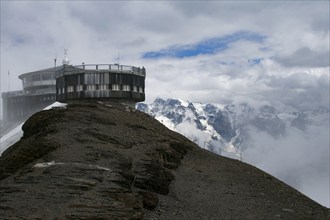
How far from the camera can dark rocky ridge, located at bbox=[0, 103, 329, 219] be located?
1638 centimetres

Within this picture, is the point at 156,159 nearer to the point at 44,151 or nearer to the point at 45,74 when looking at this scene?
the point at 44,151

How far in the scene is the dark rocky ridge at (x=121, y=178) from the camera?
16375mm

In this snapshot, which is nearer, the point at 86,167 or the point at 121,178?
the point at 86,167

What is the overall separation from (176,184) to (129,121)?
986 centimetres

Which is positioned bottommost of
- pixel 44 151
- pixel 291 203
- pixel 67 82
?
pixel 291 203

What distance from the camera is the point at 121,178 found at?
19812 mm

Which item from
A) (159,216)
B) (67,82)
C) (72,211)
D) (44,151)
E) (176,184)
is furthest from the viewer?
(67,82)

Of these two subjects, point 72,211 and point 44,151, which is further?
point 44,151

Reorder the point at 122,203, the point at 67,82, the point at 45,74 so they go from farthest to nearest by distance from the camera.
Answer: the point at 45,74
the point at 67,82
the point at 122,203

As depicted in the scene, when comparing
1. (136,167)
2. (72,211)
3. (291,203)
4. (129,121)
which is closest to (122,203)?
(72,211)

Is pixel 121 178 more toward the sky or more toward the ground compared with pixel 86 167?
more toward the ground

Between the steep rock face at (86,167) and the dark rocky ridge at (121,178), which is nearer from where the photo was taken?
the steep rock face at (86,167)

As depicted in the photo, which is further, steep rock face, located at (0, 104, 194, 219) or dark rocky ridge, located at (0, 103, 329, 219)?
dark rocky ridge, located at (0, 103, 329, 219)

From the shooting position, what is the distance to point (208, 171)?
29703 millimetres
